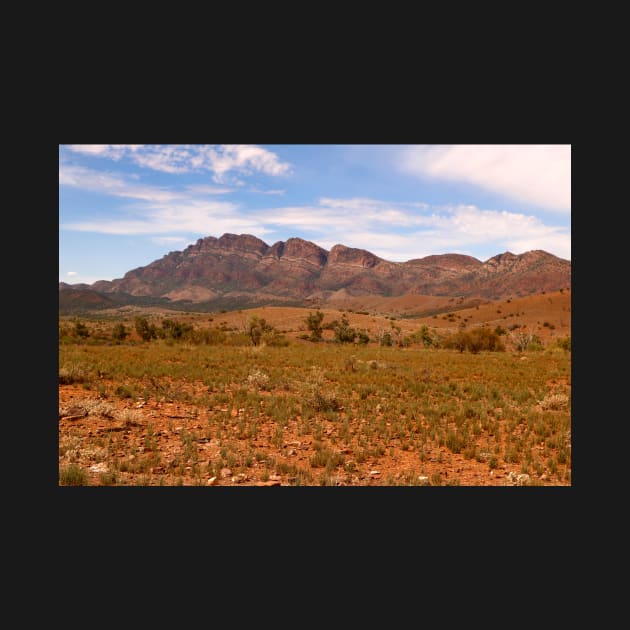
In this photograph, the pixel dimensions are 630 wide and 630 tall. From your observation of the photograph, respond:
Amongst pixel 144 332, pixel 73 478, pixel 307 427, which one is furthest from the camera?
pixel 144 332

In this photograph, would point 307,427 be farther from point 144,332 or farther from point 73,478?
point 144,332

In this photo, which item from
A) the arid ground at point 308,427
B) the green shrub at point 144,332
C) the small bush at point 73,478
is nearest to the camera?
the small bush at point 73,478

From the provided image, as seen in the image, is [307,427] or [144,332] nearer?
[307,427]

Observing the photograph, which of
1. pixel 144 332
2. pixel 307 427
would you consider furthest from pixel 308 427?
pixel 144 332

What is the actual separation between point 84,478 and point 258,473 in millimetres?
2628

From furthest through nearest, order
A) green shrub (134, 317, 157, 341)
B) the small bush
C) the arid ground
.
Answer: green shrub (134, 317, 157, 341), the arid ground, the small bush

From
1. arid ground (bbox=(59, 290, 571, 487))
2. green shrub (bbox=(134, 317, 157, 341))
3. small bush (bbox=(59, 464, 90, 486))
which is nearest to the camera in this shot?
small bush (bbox=(59, 464, 90, 486))

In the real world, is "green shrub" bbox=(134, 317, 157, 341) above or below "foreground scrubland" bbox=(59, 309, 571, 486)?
above

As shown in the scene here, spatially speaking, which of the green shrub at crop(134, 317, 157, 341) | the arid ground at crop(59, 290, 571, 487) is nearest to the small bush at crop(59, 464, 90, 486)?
the arid ground at crop(59, 290, 571, 487)

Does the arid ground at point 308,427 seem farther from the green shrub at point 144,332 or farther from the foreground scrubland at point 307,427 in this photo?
the green shrub at point 144,332

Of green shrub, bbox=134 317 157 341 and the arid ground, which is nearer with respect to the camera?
the arid ground

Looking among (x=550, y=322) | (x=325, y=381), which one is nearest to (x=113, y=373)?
(x=325, y=381)

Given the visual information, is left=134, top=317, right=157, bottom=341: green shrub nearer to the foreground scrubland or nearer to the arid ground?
the arid ground

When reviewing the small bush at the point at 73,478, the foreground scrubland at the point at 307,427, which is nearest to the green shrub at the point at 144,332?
the foreground scrubland at the point at 307,427
